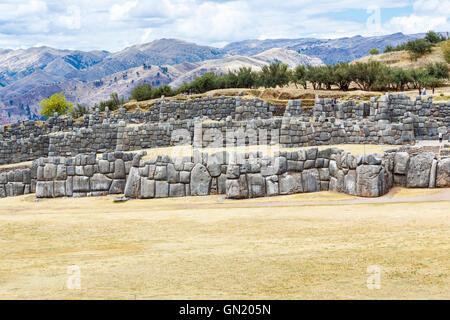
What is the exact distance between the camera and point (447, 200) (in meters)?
15.5

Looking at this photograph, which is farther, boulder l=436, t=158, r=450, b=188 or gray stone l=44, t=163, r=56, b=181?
gray stone l=44, t=163, r=56, b=181

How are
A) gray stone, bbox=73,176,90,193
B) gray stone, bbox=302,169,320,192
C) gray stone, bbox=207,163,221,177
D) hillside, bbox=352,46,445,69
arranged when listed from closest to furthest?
gray stone, bbox=302,169,320,192
gray stone, bbox=207,163,221,177
gray stone, bbox=73,176,90,193
hillside, bbox=352,46,445,69

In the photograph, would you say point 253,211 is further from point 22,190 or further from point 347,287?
point 22,190

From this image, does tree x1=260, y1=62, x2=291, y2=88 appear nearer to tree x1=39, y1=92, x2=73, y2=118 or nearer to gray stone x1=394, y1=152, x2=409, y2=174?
tree x1=39, y1=92, x2=73, y2=118

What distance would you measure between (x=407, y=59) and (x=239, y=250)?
72801 millimetres

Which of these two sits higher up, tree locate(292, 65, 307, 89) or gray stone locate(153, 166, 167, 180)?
tree locate(292, 65, 307, 89)

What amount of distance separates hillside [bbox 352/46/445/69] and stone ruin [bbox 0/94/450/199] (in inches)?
1623

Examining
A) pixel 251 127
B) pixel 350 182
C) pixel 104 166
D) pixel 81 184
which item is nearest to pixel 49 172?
pixel 81 184

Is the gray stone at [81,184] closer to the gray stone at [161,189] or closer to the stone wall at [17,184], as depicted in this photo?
the gray stone at [161,189]

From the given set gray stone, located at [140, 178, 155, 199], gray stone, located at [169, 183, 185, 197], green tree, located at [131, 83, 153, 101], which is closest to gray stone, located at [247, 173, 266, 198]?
gray stone, located at [169, 183, 185, 197]

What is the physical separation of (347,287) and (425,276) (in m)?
1.42

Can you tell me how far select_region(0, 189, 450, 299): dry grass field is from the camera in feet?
26.6

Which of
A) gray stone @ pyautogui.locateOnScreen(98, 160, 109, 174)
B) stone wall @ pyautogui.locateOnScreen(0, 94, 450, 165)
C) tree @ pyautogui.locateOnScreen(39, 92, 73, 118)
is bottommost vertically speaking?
gray stone @ pyautogui.locateOnScreen(98, 160, 109, 174)

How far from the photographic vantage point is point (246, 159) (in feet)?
62.0
